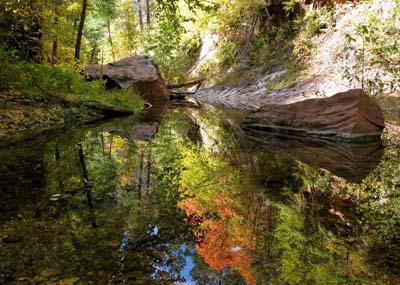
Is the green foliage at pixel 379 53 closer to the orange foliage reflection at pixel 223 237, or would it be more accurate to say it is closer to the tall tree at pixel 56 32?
the orange foliage reflection at pixel 223 237

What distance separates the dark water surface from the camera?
2.60 m

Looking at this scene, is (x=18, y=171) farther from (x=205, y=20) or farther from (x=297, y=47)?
(x=205, y=20)

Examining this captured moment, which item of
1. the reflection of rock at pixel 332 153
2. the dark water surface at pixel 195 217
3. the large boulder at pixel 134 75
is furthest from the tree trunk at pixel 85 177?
the large boulder at pixel 134 75

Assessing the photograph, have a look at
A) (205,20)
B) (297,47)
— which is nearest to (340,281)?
(297,47)

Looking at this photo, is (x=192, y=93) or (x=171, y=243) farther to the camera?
(x=192, y=93)

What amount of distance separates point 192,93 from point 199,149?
19.4 metres

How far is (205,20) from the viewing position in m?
27.1

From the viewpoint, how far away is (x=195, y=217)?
3.66 metres

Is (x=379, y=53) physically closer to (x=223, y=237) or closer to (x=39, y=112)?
(x=39, y=112)

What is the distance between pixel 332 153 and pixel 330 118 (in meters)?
2.11

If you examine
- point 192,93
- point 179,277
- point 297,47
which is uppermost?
point 297,47

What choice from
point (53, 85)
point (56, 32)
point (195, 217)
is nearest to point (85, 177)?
point (195, 217)

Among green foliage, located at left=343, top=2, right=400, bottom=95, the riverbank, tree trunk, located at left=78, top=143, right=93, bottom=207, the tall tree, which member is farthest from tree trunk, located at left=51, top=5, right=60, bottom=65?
green foliage, located at left=343, top=2, right=400, bottom=95

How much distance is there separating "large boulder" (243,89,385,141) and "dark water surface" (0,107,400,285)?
168 centimetres
